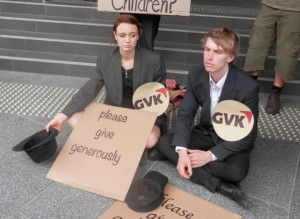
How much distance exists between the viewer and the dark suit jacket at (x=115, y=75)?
238cm

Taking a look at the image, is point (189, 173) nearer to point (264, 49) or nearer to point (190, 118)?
point (190, 118)

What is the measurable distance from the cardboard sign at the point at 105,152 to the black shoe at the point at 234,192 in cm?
52

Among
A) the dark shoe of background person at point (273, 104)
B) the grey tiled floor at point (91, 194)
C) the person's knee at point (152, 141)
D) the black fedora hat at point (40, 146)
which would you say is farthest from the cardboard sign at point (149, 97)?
the dark shoe of background person at point (273, 104)

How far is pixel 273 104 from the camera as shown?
3.25 m

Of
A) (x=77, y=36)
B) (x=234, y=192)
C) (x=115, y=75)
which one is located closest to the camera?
(x=234, y=192)

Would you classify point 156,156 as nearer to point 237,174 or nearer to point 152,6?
point 237,174

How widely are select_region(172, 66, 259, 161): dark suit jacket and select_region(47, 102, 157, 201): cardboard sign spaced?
215 millimetres

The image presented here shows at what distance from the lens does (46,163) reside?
7.72 feet

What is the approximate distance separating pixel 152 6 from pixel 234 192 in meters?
1.42

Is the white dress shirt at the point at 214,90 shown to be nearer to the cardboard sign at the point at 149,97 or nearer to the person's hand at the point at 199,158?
the person's hand at the point at 199,158

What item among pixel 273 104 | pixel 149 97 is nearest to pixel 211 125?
pixel 149 97

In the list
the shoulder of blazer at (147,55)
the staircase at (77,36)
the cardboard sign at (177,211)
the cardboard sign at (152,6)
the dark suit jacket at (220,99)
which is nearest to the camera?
the cardboard sign at (177,211)

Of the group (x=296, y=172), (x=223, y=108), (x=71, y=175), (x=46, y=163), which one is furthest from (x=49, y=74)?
(x=296, y=172)

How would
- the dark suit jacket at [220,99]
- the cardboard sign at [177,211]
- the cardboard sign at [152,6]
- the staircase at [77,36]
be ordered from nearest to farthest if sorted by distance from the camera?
the cardboard sign at [177,211] → the dark suit jacket at [220,99] → the cardboard sign at [152,6] → the staircase at [77,36]
